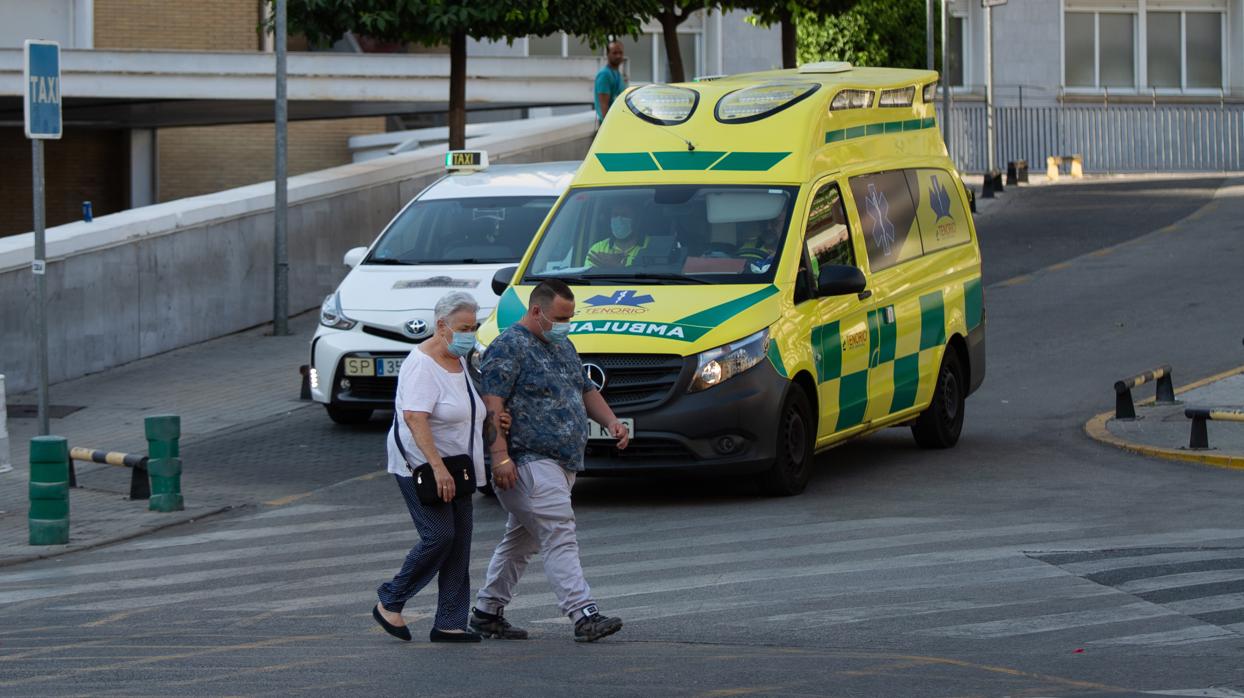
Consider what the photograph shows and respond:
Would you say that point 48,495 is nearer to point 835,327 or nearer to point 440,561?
point 440,561

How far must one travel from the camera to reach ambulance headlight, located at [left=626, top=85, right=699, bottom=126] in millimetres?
13570

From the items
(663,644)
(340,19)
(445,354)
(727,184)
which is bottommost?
(663,644)

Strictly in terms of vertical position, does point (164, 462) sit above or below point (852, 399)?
below

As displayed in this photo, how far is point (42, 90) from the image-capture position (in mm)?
13164

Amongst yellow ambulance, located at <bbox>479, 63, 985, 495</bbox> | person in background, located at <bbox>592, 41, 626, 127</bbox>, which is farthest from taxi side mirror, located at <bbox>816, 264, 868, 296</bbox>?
person in background, located at <bbox>592, 41, 626, 127</bbox>

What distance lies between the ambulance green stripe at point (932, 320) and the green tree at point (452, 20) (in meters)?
10.0

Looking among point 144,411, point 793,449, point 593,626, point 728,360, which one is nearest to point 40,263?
point 144,411

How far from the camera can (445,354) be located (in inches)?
338

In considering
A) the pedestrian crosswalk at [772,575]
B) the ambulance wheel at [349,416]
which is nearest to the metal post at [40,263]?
the pedestrian crosswalk at [772,575]

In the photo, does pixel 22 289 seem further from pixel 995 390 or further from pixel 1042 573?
pixel 1042 573

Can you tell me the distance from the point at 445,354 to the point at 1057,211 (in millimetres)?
26736

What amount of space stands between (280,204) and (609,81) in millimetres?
4345

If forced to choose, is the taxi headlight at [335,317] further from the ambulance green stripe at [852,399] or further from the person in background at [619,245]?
the ambulance green stripe at [852,399]

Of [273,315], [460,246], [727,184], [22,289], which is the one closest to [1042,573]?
[727,184]
